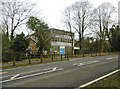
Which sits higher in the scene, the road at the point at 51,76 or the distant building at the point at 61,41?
the distant building at the point at 61,41

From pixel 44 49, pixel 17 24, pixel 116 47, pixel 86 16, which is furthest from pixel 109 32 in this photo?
pixel 17 24

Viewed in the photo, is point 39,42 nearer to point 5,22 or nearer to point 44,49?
point 44,49

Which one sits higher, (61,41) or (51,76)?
(61,41)

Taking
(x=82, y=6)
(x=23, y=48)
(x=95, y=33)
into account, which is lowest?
(x=23, y=48)

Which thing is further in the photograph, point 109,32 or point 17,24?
point 109,32

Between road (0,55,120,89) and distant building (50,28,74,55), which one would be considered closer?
road (0,55,120,89)

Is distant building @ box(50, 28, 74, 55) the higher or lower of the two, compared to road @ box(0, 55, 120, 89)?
higher

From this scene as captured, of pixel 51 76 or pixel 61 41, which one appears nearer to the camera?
pixel 51 76

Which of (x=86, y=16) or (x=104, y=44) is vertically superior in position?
(x=86, y=16)

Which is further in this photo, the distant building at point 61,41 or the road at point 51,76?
the distant building at point 61,41

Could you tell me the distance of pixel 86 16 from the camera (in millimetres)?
62125

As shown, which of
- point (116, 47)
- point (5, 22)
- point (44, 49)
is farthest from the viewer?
point (116, 47)

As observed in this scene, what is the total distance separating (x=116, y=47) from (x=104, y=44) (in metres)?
5.16

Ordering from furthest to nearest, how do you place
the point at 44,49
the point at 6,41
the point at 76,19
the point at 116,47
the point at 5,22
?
1. the point at 116,47
2. the point at 76,19
3. the point at 44,49
4. the point at 5,22
5. the point at 6,41
